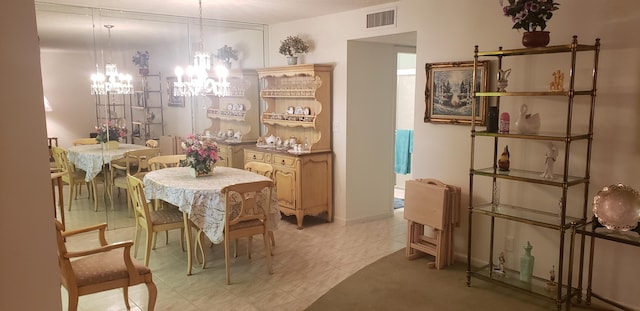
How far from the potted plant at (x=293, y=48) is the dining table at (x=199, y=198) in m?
1.94

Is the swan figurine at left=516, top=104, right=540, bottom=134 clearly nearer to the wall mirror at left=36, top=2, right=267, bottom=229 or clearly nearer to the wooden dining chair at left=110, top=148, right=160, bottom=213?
the wall mirror at left=36, top=2, right=267, bottom=229

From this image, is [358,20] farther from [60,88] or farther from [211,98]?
[60,88]

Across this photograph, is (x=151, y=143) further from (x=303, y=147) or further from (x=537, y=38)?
(x=537, y=38)

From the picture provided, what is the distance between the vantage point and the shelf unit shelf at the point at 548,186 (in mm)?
Answer: 3086

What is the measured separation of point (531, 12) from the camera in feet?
10.3

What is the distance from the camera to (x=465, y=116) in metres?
4.09

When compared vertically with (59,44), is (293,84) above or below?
below

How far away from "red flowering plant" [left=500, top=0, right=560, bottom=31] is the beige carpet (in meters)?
2.00

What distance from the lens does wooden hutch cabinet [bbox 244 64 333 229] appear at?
17.5 ft

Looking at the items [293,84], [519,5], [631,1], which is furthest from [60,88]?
[631,1]

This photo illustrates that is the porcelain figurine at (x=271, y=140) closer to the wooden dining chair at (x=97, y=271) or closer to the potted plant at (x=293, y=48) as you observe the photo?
the potted plant at (x=293, y=48)

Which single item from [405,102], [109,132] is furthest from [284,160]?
[405,102]

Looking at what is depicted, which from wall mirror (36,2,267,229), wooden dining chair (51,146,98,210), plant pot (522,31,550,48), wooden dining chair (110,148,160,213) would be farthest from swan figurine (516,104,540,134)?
wooden dining chair (51,146,98,210)

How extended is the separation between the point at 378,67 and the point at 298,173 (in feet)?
5.30
